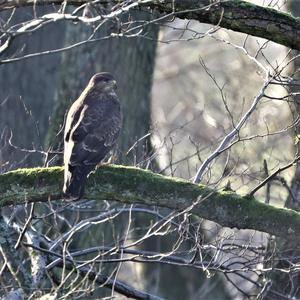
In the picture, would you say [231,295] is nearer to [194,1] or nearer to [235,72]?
[235,72]

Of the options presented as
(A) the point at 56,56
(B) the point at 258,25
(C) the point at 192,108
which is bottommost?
(C) the point at 192,108

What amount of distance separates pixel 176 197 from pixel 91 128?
1.81 metres

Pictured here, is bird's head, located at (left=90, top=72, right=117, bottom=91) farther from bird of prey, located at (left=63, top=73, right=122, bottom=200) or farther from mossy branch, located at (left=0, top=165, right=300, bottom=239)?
mossy branch, located at (left=0, top=165, right=300, bottom=239)

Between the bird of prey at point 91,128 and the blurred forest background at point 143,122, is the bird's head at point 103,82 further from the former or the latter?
the blurred forest background at point 143,122

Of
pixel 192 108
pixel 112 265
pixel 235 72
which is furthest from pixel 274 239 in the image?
pixel 192 108

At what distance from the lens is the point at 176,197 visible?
7.84 metres

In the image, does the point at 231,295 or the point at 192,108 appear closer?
the point at 231,295

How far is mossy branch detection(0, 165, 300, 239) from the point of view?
7.82 meters

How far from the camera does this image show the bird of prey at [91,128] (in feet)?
28.2

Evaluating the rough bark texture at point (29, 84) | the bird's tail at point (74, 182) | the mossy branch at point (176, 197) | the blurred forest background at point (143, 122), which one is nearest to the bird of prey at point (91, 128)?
the bird's tail at point (74, 182)

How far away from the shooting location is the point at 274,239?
30.3ft

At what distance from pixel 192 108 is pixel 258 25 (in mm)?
12431

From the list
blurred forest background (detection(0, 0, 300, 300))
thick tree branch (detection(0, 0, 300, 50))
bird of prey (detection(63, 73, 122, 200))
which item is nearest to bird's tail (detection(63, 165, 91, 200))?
bird of prey (detection(63, 73, 122, 200))

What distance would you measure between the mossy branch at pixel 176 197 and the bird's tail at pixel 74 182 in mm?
195
